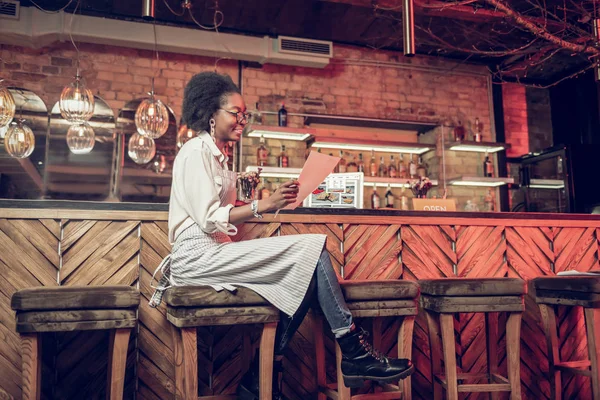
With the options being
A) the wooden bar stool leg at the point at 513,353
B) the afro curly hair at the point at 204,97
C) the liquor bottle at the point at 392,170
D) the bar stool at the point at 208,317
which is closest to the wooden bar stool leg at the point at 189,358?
the bar stool at the point at 208,317

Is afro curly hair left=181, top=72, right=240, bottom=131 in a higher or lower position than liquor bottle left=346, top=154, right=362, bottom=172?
lower

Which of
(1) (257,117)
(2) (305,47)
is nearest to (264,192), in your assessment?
(1) (257,117)

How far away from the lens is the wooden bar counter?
2418 mm

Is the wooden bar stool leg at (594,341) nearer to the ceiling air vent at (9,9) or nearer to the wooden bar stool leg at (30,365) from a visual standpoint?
the wooden bar stool leg at (30,365)

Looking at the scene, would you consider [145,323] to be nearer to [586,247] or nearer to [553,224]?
[553,224]

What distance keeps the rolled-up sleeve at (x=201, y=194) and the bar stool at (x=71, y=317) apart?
0.38 m

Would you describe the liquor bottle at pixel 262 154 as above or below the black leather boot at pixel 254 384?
above

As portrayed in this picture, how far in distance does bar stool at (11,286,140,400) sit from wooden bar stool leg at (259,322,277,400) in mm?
486

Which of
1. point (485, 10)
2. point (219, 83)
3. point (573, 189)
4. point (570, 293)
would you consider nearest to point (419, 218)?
point (570, 293)

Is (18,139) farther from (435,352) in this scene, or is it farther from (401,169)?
(401,169)

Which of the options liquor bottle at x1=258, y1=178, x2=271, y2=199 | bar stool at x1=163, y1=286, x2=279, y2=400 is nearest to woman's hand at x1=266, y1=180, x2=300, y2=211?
bar stool at x1=163, y1=286, x2=279, y2=400

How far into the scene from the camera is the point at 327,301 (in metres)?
2.10

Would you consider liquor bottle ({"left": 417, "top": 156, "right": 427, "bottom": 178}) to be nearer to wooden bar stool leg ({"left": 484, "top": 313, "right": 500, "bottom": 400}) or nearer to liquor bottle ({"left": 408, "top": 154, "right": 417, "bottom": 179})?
Answer: liquor bottle ({"left": 408, "top": 154, "right": 417, "bottom": 179})

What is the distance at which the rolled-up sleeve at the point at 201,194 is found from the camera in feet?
7.06
